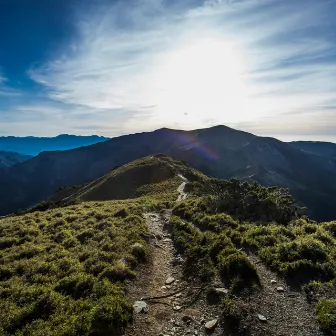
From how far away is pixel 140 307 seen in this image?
10.8 m

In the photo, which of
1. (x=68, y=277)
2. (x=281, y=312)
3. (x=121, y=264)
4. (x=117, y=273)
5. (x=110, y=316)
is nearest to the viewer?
(x=110, y=316)

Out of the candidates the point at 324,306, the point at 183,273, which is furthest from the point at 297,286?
the point at 183,273

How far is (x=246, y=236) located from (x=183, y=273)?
5602 millimetres

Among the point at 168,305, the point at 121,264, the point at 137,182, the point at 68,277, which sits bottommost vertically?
the point at 168,305

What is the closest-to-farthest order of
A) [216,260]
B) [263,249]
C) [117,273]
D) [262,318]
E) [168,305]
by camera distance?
1. [262,318]
2. [168,305]
3. [117,273]
4. [216,260]
5. [263,249]

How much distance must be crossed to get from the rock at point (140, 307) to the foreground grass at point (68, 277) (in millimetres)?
474

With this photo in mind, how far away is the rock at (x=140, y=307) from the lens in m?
10.6

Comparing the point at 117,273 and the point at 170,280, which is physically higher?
the point at 117,273

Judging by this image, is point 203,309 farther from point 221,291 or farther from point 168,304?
point 168,304

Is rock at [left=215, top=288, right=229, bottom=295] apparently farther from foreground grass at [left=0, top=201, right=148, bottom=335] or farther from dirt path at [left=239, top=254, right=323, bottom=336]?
foreground grass at [left=0, top=201, right=148, bottom=335]

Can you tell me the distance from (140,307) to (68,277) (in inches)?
156

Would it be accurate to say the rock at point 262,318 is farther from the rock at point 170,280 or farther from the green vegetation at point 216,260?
the rock at point 170,280

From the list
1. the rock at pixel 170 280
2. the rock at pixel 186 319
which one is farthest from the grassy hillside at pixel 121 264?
the rock at pixel 186 319

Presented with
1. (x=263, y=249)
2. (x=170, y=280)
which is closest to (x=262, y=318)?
(x=170, y=280)
